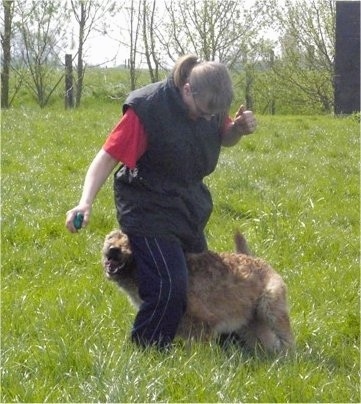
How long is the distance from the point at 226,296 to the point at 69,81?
22909mm

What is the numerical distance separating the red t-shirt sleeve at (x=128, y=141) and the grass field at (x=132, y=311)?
98cm

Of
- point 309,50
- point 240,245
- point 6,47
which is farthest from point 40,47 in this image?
point 240,245

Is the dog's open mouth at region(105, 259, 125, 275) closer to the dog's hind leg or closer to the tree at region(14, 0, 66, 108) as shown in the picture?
the dog's hind leg

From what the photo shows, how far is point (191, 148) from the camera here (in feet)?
14.5

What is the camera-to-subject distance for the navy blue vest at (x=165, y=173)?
432 cm

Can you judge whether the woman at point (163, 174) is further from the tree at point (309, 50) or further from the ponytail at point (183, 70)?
the tree at point (309, 50)

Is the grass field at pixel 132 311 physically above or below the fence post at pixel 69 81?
below

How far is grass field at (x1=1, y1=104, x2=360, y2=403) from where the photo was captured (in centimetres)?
377

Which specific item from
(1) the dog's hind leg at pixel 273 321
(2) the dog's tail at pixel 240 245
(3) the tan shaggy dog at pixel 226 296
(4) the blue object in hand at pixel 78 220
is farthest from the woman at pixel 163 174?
(2) the dog's tail at pixel 240 245

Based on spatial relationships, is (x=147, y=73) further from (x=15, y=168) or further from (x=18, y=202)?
(x=18, y=202)

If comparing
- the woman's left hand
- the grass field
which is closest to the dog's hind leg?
the grass field

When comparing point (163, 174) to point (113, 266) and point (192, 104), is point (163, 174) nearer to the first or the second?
point (192, 104)

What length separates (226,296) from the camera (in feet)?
14.4

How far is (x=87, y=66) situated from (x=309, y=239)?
21067 mm
